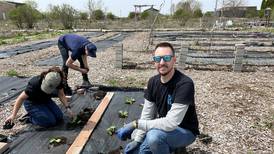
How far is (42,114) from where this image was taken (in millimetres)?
3824

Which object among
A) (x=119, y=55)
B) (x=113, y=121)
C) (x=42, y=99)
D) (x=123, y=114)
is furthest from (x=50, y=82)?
(x=119, y=55)

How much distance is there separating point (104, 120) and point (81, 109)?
733 millimetres

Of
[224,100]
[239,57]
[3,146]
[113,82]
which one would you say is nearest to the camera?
[3,146]

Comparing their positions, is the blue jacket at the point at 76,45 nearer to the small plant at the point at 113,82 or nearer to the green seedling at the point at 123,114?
the small plant at the point at 113,82

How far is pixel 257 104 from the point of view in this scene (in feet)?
17.4

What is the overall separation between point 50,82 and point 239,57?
6114 mm

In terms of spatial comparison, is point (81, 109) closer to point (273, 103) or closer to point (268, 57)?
point (273, 103)

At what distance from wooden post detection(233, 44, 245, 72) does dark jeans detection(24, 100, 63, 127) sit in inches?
228

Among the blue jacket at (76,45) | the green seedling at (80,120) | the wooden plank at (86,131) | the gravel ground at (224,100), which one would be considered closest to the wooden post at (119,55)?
the gravel ground at (224,100)

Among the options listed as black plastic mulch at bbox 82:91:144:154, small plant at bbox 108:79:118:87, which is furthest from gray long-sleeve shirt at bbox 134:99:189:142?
small plant at bbox 108:79:118:87

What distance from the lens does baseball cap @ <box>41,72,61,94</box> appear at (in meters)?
3.54


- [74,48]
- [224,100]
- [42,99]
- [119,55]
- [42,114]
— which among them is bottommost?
[224,100]

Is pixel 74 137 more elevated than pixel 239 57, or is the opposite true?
pixel 239 57

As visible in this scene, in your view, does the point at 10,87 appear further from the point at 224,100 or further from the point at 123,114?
the point at 224,100
